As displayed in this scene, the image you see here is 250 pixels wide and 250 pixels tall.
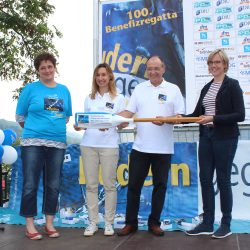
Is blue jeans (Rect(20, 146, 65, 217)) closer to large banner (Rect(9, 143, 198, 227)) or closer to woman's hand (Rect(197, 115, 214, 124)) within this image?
large banner (Rect(9, 143, 198, 227))

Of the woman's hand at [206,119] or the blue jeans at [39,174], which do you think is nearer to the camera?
the woman's hand at [206,119]

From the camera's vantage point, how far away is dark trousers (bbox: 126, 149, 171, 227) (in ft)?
12.3

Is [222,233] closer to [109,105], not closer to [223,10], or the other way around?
[109,105]

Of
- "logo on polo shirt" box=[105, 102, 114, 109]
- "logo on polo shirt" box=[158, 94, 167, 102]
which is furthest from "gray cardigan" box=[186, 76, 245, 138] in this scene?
"logo on polo shirt" box=[105, 102, 114, 109]

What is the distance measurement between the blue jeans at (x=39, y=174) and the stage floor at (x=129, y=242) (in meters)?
0.30

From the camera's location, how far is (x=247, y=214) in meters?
4.63

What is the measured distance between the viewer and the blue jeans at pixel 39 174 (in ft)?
12.2

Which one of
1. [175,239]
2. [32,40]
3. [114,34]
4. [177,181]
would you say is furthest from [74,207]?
[32,40]

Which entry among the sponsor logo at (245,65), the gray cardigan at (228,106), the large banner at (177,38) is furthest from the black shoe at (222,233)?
the sponsor logo at (245,65)

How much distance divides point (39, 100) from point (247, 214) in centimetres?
272

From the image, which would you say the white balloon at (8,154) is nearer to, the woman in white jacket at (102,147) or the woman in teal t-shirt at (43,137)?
the woman in teal t-shirt at (43,137)

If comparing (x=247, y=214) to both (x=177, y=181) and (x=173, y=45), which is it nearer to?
(x=177, y=181)

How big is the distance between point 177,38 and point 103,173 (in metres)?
2.40

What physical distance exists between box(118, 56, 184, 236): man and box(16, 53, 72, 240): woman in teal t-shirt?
639mm
